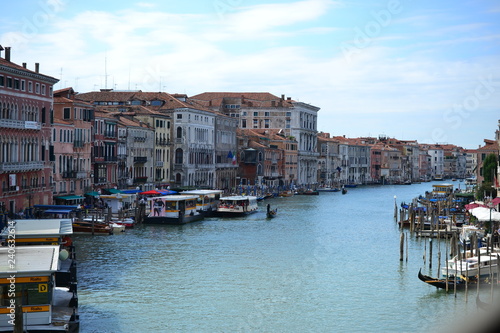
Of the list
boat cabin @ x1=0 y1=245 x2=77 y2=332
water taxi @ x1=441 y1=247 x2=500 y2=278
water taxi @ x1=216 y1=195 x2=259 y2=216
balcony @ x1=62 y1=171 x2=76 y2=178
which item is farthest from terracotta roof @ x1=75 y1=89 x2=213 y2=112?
boat cabin @ x1=0 y1=245 x2=77 y2=332

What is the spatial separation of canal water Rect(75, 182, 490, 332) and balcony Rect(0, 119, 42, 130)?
453cm

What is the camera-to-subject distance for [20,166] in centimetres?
2361

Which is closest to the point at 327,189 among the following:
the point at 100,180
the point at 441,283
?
the point at 100,180

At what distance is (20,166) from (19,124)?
1463mm

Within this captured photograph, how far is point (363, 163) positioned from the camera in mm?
82875

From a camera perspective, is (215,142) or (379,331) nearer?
(379,331)

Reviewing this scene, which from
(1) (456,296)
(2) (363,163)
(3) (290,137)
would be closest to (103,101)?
(3) (290,137)

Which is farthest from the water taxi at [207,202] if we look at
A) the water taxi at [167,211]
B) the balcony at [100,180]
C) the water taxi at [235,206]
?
the balcony at [100,180]

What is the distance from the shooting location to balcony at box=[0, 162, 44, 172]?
22438mm

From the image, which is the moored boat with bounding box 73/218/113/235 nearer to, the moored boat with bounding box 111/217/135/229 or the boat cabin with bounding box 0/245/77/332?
the moored boat with bounding box 111/217/135/229

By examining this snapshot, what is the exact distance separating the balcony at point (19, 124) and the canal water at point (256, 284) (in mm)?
4533

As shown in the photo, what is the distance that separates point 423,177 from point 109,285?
313 ft

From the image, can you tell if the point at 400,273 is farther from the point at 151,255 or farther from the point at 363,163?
the point at 363,163

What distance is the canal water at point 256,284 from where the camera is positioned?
11.2m
